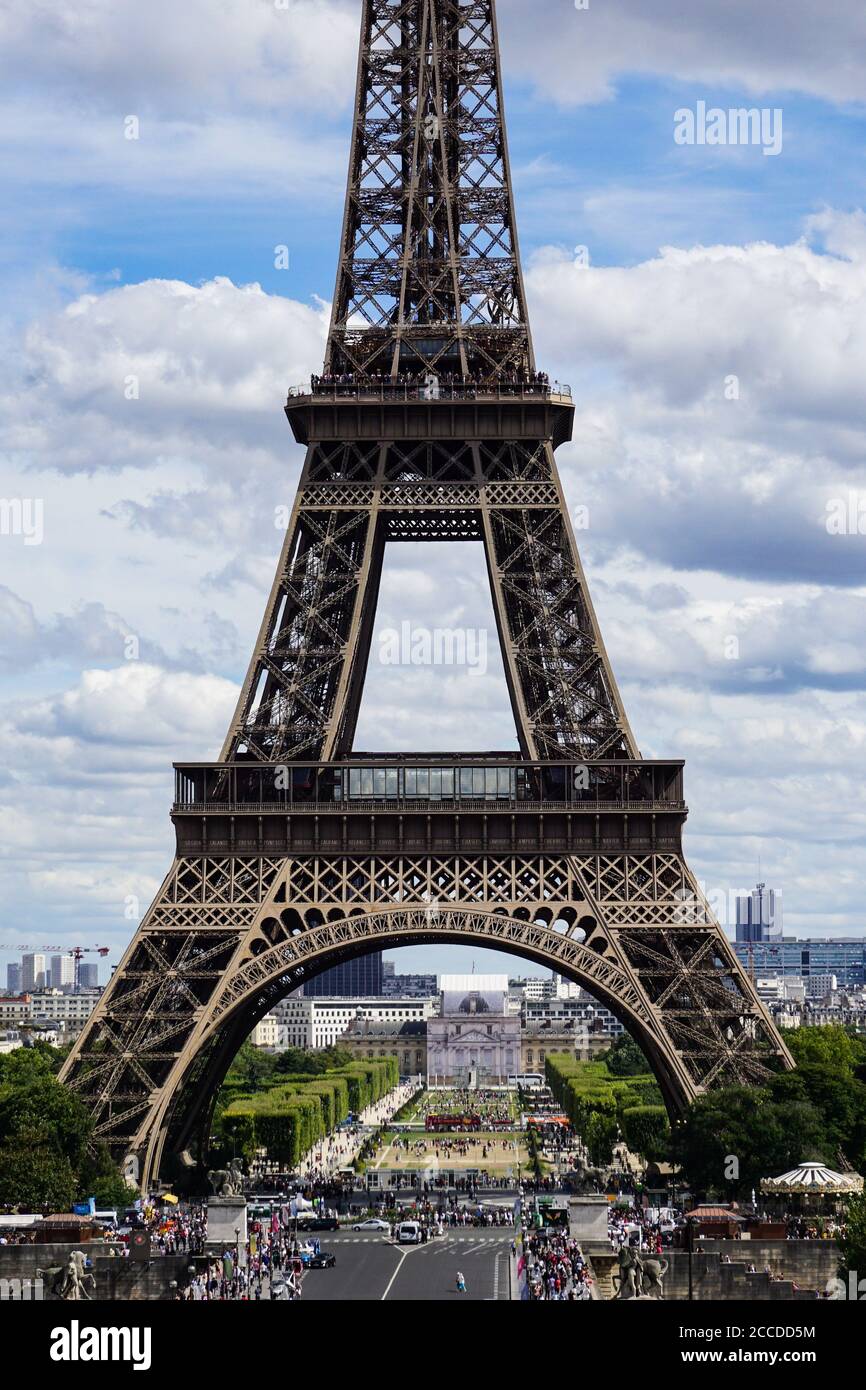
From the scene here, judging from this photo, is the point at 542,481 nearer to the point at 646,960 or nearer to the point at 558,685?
the point at 558,685

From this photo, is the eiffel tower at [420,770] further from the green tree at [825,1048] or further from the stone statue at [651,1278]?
the green tree at [825,1048]

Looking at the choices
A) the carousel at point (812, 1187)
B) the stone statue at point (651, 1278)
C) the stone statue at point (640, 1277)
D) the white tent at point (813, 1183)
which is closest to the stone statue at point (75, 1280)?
the stone statue at point (640, 1277)

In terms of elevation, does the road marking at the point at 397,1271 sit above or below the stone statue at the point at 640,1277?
below

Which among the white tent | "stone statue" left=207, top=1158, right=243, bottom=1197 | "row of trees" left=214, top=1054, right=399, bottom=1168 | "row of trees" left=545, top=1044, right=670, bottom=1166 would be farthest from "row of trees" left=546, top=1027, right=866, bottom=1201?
"row of trees" left=214, top=1054, right=399, bottom=1168

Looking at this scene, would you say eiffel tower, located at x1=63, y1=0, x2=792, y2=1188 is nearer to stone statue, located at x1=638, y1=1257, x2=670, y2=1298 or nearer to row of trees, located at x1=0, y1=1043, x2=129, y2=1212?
row of trees, located at x1=0, y1=1043, x2=129, y2=1212

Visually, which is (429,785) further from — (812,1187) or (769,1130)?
(812,1187)

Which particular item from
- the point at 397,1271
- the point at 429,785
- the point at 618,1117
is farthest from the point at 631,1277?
the point at 618,1117
